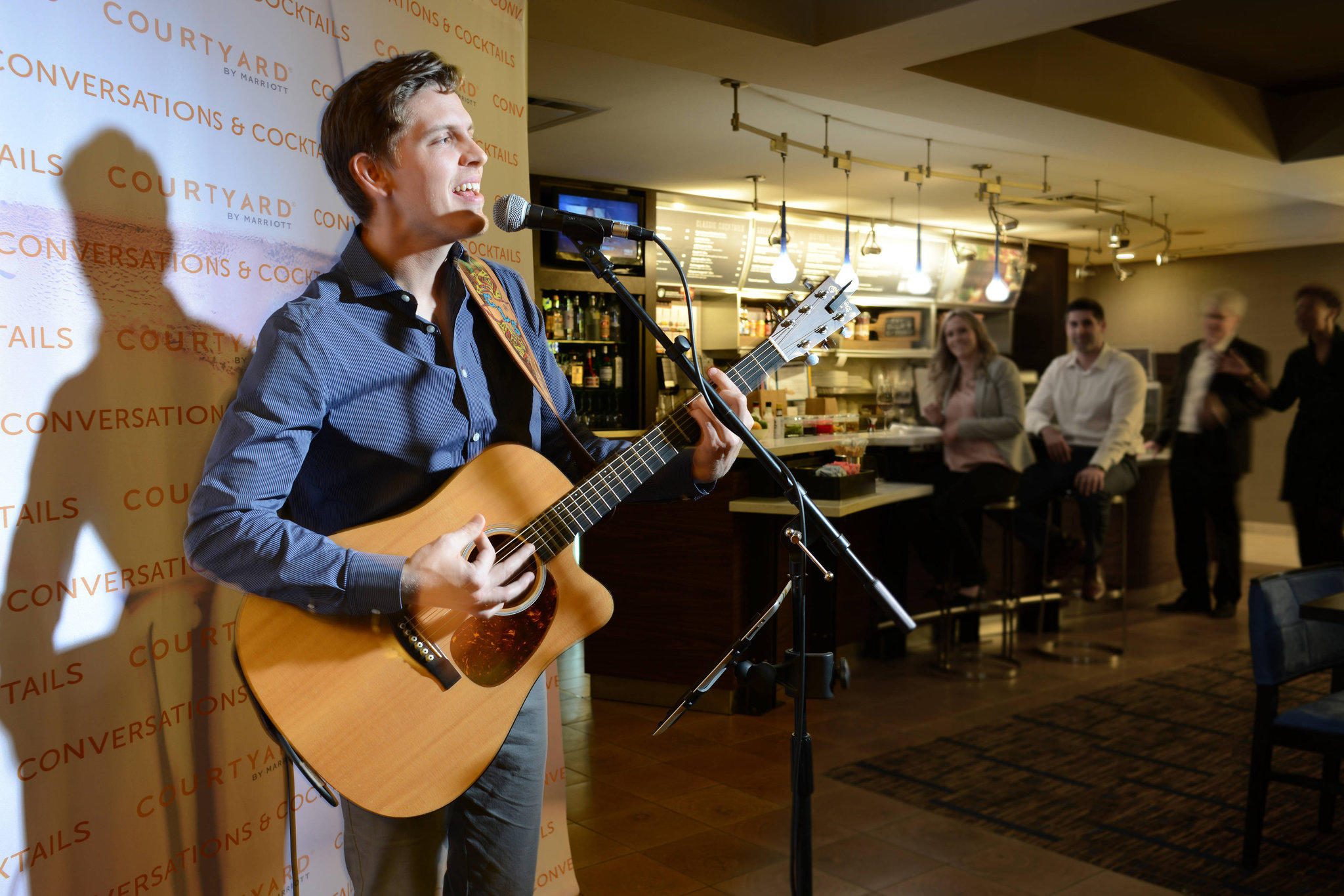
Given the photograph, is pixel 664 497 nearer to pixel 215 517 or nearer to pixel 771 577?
pixel 215 517

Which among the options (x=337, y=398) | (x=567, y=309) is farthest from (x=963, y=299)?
(x=337, y=398)

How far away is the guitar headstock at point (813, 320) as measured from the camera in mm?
1670

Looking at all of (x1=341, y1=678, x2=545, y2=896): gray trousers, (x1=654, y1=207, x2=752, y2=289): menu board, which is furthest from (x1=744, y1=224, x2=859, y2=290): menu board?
(x1=341, y1=678, x2=545, y2=896): gray trousers

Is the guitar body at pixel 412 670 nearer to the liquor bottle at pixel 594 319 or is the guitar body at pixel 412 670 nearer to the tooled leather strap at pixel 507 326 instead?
the tooled leather strap at pixel 507 326

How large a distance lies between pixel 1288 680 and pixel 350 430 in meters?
2.45

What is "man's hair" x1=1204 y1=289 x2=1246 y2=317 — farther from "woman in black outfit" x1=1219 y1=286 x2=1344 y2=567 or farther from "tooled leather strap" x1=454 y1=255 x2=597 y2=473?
"tooled leather strap" x1=454 y1=255 x2=597 y2=473

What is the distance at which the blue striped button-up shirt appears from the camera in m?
1.31

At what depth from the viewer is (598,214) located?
654 cm

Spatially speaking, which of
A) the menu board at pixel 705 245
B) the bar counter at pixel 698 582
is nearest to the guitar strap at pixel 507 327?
the bar counter at pixel 698 582

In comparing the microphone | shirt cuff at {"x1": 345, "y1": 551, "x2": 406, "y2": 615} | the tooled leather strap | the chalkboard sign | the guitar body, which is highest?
the chalkboard sign

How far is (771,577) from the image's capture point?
4227 millimetres

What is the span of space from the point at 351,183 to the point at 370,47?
2.31 feet

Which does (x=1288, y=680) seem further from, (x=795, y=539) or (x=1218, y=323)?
(x=1218, y=323)

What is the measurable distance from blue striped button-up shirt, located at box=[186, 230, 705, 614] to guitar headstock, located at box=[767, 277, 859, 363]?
25 cm
